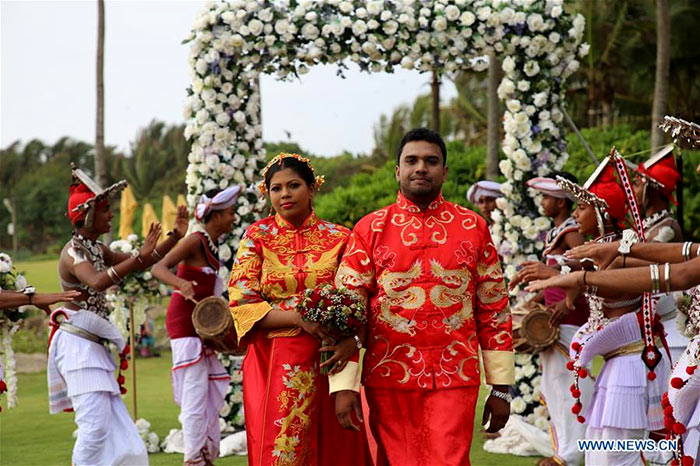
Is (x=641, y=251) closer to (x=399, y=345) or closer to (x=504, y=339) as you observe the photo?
(x=504, y=339)

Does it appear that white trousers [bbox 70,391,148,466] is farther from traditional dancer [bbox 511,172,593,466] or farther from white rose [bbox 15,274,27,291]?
traditional dancer [bbox 511,172,593,466]

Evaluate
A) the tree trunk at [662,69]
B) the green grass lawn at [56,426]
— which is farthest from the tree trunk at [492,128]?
the green grass lawn at [56,426]

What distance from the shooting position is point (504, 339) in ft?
17.3

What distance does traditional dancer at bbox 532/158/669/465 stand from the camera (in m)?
6.17

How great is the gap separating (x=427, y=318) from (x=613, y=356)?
6.08ft

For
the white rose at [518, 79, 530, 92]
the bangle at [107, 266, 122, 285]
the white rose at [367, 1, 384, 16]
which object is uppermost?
the white rose at [367, 1, 384, 16]

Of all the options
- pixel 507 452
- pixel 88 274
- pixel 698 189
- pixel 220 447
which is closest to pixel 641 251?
pixel 88 274

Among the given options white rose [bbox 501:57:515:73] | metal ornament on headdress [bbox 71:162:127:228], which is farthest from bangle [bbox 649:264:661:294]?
white rose [bbox 501:57:515:73]

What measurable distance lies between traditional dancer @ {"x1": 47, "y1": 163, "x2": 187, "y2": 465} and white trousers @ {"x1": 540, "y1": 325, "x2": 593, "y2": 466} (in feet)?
11.0

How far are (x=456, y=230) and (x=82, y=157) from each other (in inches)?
1659

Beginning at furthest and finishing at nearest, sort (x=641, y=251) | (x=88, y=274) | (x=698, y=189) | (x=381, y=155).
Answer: (x=381, y=155) < (x=698, y=189) < (x=88, y=274) < (x=641, y=251)

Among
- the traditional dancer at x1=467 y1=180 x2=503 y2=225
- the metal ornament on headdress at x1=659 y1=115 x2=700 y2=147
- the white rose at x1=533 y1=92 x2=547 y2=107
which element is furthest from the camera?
the traditional dancer at x1=467 y1=180 x2=503 y2=225

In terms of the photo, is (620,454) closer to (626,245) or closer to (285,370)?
(626,245)

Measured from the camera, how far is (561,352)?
324 inches
